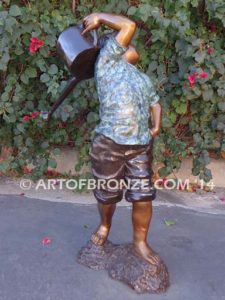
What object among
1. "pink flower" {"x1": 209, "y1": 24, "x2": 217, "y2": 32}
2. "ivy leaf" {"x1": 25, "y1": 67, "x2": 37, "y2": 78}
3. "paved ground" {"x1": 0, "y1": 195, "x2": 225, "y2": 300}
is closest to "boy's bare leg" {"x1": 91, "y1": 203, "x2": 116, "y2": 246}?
"paved ground" {"x1": 0, "y1": 195, "x2": 225, "y2": 300}

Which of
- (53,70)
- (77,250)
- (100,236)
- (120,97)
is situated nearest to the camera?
(120,97)

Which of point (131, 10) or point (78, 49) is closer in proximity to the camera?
point (78, 49)

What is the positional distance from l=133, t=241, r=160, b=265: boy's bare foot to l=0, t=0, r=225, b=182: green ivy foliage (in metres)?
1.71

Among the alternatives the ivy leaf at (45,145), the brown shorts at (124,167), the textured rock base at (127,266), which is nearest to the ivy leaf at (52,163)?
the ivy leaf at (45,145)

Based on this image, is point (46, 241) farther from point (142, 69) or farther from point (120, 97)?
point (142, 69)

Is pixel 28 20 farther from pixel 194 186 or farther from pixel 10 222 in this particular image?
pixel 194 186

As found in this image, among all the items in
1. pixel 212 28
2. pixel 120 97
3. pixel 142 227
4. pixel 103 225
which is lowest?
pixel 103 225

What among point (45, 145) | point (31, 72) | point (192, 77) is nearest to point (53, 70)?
point (31, 72)

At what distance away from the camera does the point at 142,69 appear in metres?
4.42

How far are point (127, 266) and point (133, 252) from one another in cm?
9

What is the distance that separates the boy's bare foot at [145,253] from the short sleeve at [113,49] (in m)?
1.05

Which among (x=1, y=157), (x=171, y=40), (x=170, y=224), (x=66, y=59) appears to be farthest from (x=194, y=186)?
(x=66, y=59)

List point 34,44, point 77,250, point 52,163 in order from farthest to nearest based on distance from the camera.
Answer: point 52,163 → point 34,44 → point 77,250

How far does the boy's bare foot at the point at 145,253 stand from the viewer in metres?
2.73
